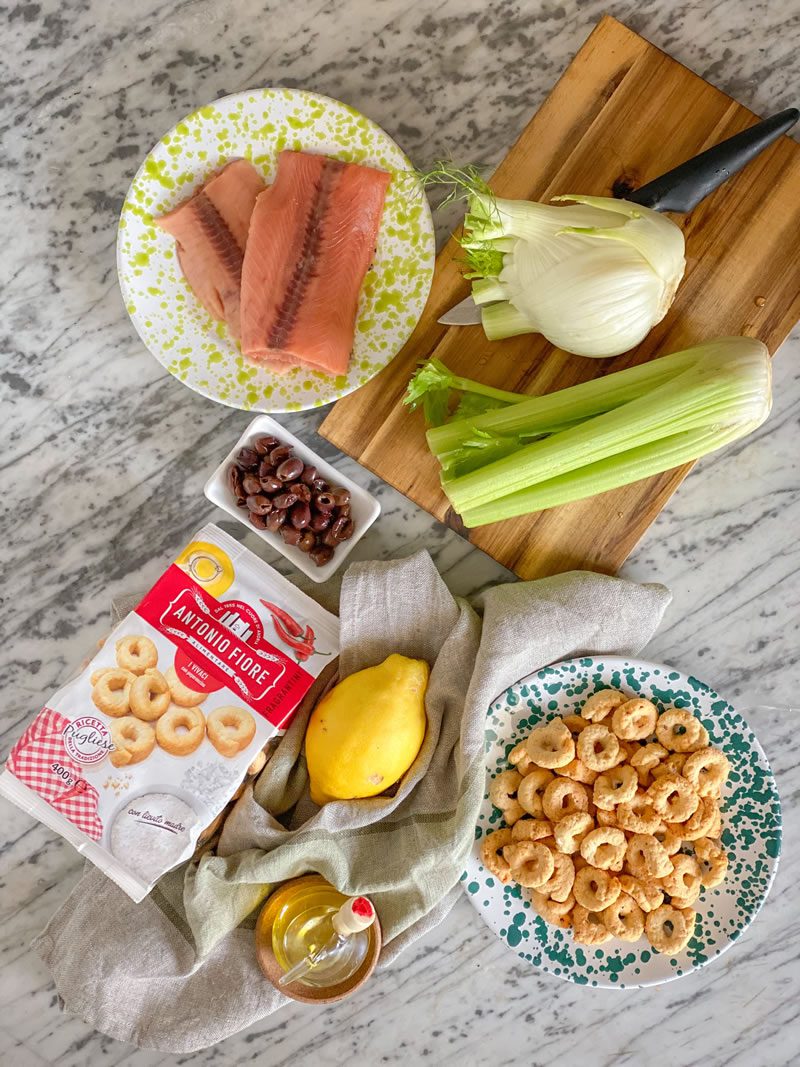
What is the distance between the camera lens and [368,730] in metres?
1.30

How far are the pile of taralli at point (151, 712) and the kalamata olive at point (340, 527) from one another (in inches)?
12.2

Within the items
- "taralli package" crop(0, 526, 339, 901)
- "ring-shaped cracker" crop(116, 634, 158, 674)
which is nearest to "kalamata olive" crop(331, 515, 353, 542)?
"taralli package" crop(0, 526, 339, 901)

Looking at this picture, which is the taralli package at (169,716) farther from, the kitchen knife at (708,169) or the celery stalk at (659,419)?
the kitchen knife at (708,169)

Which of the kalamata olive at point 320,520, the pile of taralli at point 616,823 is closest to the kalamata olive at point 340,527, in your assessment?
the kalamata olive at point 320,520

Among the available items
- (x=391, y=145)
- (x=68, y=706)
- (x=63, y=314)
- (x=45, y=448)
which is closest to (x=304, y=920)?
(x=68, y=706)

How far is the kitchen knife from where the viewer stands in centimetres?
127

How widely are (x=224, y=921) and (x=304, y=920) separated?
0.42 ft

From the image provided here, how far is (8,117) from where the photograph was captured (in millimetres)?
1494

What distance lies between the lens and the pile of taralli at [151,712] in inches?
52.9

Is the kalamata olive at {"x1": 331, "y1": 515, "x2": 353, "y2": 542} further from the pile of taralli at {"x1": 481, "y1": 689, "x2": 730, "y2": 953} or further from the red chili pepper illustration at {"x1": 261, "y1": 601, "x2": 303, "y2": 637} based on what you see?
the pile of taralli at {"x1": 481, "y1": 689, "x2": 730, "y2": 953}

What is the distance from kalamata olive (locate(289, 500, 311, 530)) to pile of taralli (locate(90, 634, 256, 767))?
30cm

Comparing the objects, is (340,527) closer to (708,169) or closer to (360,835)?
(360,835)

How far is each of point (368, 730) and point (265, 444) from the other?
476 millimetres

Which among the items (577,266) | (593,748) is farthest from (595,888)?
(577,266)
